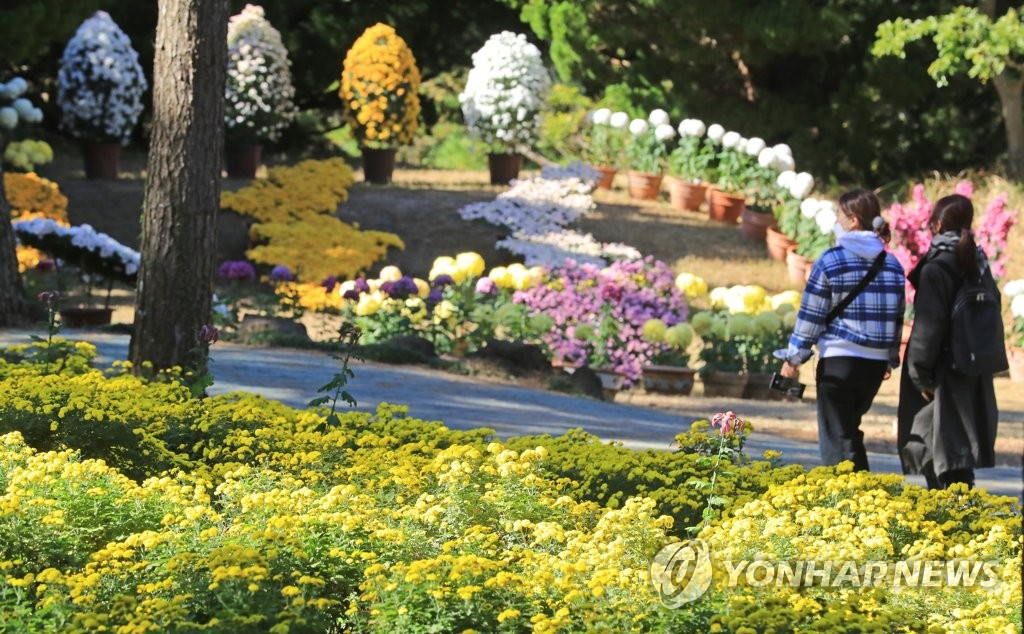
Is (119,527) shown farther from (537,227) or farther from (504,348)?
(537,227)

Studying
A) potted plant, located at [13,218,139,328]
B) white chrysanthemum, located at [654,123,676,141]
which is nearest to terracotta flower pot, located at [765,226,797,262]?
white chrysanthemum, located at [654,123,676,141]

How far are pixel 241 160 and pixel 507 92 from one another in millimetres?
3083

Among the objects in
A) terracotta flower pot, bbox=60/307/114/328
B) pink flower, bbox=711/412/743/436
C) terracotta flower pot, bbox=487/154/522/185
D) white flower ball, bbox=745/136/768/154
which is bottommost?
pink flower, bbox=711/412/743/436

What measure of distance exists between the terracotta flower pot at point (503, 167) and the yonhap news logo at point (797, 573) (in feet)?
43.2

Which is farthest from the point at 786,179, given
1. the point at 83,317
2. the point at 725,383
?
the point at 83,317

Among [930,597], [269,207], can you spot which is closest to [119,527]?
[930,597]

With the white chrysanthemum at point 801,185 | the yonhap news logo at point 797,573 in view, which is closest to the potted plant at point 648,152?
the white chrysanthemum at point 801,185

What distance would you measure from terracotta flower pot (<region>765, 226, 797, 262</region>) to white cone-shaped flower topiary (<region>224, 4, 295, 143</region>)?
5.67 m

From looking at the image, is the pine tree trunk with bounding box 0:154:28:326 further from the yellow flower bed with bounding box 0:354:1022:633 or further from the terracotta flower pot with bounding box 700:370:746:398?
the terracotta flower pot with bounding box 700:370:746:398

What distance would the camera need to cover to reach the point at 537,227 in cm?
1485

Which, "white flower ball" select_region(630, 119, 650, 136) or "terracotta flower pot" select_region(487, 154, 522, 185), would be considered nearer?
"terracotta flower pot" select_region(487, 154, 522, 185)

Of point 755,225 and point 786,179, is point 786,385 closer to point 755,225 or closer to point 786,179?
point 786,179

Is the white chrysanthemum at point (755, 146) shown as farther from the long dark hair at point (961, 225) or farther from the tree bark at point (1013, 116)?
the long dark hair at point (961, 225)

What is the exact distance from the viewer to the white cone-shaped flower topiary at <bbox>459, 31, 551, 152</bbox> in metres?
17.4
